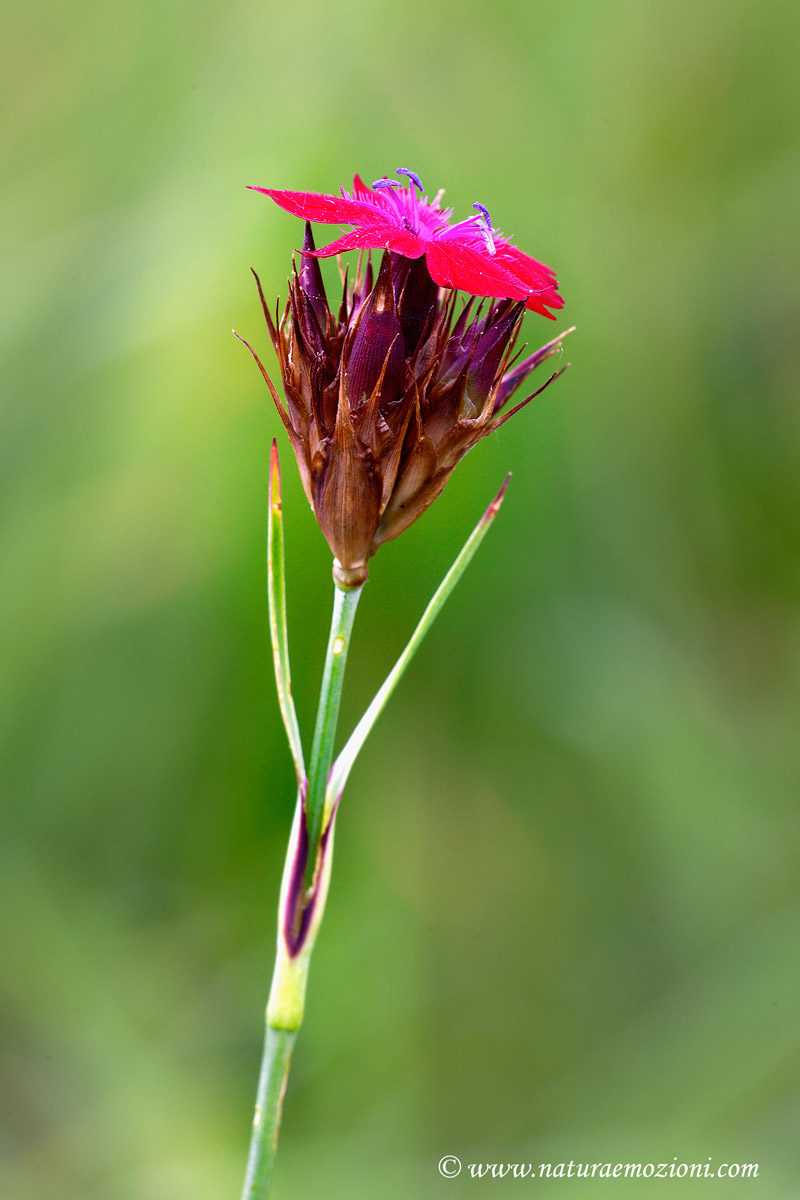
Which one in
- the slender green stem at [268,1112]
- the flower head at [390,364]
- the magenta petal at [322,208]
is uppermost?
the magenta petal at [322,208]

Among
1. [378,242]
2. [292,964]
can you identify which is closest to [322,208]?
[378,242]

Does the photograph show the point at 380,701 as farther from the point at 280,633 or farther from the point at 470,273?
the point at 470,273

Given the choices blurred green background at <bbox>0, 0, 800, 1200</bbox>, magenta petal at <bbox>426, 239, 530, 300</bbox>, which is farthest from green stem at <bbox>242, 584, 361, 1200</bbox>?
blurred green background at <bbox>0, 0, 800, 1200</bbox>

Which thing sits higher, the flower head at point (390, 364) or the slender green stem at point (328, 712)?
the flower head at point (390, 364)

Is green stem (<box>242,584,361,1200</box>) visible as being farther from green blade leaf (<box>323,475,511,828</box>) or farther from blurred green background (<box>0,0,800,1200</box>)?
blurred green background (<box>0,0,800,1200</box>)

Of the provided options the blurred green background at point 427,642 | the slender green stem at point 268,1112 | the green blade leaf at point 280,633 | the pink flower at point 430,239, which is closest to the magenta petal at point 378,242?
the pink flower at point 430,239

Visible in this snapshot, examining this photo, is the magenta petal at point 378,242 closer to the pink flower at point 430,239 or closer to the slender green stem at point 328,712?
the pink flower at point 430,239

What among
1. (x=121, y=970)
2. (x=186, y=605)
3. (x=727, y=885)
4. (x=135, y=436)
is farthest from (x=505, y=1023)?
(x=135, y=436)

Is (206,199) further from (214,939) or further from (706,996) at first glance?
(706,996)
